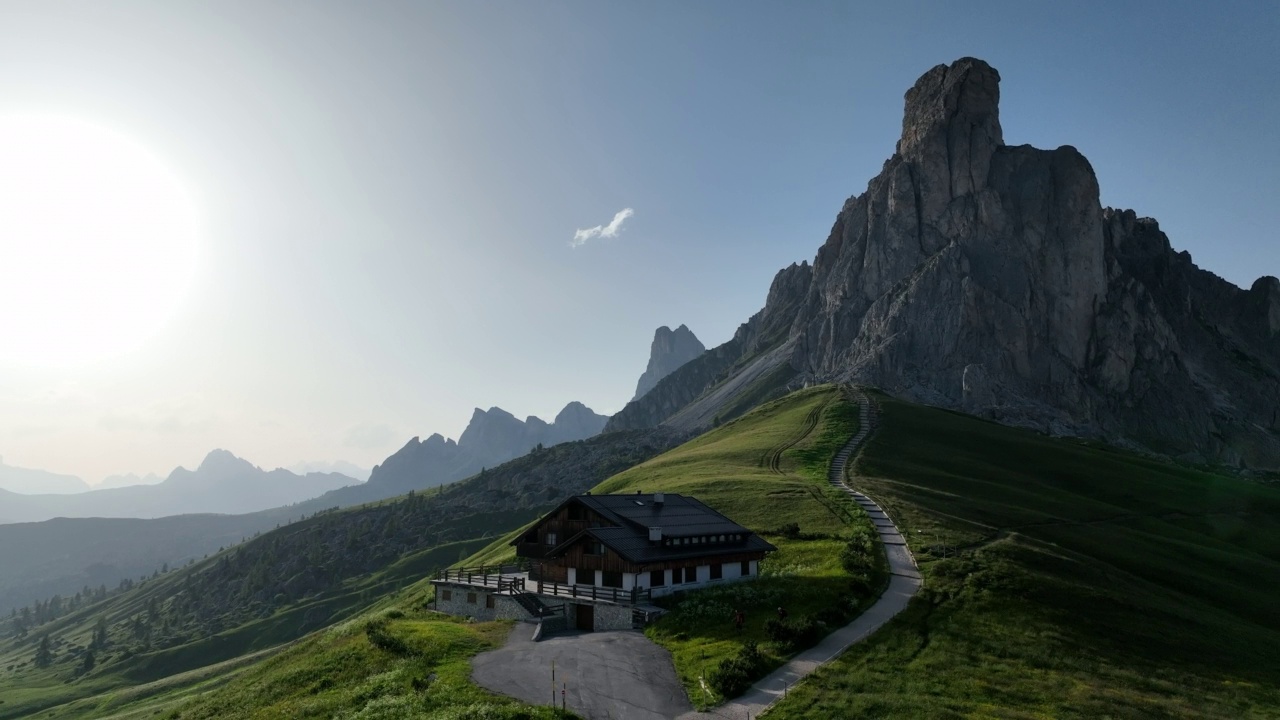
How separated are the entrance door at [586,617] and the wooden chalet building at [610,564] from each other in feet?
0.22

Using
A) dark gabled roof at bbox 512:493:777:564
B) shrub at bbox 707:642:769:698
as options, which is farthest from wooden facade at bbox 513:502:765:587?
shrub at bbox 707:642:769:698

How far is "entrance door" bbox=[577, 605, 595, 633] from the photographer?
50.8 metres

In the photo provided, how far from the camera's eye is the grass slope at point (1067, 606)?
3384cm

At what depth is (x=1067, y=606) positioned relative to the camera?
47000 mm

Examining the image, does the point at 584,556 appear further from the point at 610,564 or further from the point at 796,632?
the point at 796,632

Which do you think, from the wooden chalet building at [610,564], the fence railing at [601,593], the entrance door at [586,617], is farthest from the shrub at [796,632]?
the entrance door at [586,617]

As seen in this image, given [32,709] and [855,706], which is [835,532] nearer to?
[855,706]

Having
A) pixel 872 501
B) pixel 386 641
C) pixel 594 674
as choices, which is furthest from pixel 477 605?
pixel 872 501

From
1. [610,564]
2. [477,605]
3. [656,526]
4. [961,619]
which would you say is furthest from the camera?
[477,605]

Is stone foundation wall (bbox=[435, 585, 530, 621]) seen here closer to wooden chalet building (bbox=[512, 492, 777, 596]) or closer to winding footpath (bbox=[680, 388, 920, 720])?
wooden chalet building (bbox=[512, 492, 777, 596])

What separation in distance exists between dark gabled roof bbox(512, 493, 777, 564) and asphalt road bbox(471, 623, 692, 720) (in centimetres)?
777

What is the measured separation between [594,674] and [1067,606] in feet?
106

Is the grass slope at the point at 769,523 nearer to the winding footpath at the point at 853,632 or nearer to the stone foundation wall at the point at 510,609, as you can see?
the winding footpath at the point at 853,632

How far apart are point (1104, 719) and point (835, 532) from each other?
116 ft
